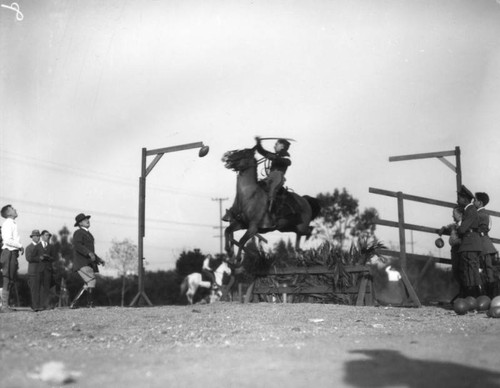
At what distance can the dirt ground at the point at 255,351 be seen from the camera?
4621mm

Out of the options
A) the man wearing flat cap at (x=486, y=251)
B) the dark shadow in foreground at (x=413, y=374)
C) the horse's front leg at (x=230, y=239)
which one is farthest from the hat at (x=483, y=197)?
the dark shadow in foreground at (x=413, y=374)

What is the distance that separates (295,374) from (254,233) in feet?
31.3

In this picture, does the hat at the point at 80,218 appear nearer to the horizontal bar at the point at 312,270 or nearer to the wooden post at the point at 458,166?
the horizontal bar at the point at 312,270

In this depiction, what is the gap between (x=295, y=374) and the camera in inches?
187

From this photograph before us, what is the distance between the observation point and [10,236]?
12820mm

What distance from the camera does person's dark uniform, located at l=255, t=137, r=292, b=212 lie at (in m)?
14.7

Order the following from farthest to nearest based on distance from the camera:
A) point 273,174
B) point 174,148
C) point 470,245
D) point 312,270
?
point 174,148 < point 273,174 < point 312,270 < point 470,245

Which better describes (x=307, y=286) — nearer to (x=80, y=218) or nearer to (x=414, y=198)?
(x=414, y=198)

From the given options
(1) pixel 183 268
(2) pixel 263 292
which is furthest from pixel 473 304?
(1) pixel 183 268

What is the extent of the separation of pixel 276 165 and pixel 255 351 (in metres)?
9.41

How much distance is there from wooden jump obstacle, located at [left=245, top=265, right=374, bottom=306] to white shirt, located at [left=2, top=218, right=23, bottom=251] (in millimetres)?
5031

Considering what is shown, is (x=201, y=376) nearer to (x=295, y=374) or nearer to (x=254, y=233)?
(x=295, y=374)

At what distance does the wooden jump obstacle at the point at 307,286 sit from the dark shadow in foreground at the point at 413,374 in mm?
7489

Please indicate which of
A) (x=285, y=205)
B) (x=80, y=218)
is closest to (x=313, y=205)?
(x=285, y=205)
